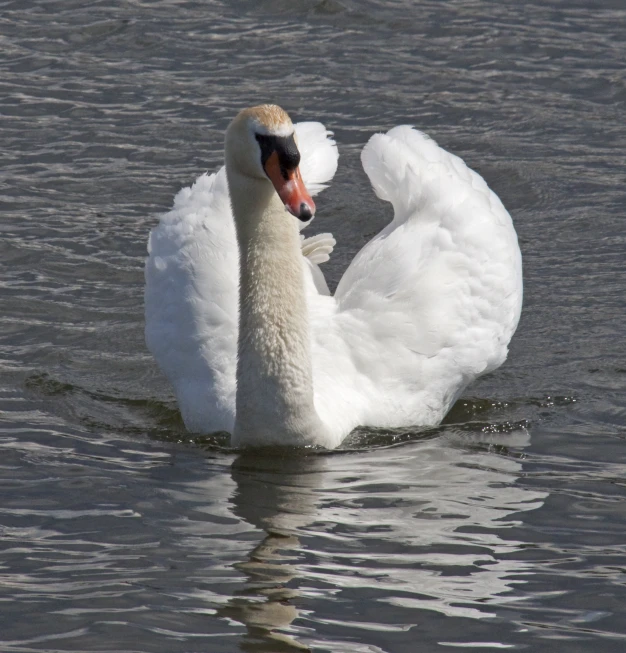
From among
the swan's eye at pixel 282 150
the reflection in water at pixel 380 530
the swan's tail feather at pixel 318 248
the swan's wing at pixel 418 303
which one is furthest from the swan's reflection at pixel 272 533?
the swan's tail feather at pixel 318 248

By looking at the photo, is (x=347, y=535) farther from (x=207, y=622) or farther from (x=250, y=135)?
(x=250, y=135)

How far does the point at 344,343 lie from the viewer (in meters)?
8.25

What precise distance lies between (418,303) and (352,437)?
983 mm

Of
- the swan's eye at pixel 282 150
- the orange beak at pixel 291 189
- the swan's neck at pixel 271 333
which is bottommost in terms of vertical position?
the swan's neck at pixel 271 333

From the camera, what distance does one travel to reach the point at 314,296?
351 inches

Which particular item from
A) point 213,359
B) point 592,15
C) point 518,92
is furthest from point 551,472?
point 592,15

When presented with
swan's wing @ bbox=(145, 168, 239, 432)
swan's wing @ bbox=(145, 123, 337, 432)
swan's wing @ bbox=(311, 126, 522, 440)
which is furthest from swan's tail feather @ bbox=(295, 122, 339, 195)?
swan's wing @ bbox=(145, 168, 239, 432)

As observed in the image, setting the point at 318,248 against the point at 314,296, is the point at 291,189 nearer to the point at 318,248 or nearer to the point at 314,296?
the point at 314,296

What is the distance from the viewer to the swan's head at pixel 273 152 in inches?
268

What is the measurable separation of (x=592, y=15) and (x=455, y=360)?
8.03 meters

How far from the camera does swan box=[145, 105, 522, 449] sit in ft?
24.5

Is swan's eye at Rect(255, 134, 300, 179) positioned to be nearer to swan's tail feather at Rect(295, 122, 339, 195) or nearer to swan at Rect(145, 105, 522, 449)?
swan at Rect(145, 105, 522, 449)

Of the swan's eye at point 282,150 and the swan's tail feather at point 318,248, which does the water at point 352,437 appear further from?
the swan's eye at point 282,150

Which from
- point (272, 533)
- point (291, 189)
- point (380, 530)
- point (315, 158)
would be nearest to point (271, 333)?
point (291, 189)
